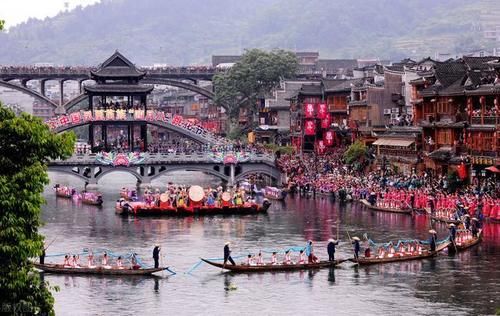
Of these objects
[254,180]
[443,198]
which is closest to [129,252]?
[443,198]

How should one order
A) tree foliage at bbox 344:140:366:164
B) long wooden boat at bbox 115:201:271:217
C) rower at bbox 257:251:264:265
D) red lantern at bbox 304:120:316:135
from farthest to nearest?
red lantern at bbox 304:120:316:135, tree foliage at bbox 344:140:366:164, long wooden boat at bbox 115:201:271:217, rower at bbox 257:251:264:265

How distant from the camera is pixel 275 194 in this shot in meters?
116

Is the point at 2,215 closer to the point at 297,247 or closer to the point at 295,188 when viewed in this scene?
the point at 297,247

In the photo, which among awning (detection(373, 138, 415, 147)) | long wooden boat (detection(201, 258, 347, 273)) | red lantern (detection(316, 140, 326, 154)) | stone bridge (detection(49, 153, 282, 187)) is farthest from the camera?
red lantern (detection(316, 140, 326, 154))

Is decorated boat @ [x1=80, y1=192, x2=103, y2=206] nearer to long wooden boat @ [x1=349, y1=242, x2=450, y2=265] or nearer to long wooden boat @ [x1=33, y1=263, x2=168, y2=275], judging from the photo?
long wooden boat @ [x1=33, y1=263, x2=168, y2=275]

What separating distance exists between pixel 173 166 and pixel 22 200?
82.9 meters

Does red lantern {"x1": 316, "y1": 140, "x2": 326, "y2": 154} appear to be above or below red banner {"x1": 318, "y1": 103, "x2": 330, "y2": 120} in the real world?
below

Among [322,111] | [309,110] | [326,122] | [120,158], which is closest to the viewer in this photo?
[120,158]

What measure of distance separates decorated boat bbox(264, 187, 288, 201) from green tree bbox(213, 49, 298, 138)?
50793 mm

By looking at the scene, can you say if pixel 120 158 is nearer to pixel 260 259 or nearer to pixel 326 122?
pixel 326 122

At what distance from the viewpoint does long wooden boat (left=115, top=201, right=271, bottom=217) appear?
100812mm

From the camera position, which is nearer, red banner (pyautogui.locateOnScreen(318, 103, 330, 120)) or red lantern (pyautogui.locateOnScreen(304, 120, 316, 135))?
red lantern (pyautogui.locateOnScreen(304, 120, 316, 135))

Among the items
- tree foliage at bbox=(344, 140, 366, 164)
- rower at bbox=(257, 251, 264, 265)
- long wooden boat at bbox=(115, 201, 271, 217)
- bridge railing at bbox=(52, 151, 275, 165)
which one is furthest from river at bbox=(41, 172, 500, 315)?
tree foliage at bbox=(344, 140, 366, 164)

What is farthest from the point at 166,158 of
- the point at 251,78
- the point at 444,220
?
the point at 251,78
